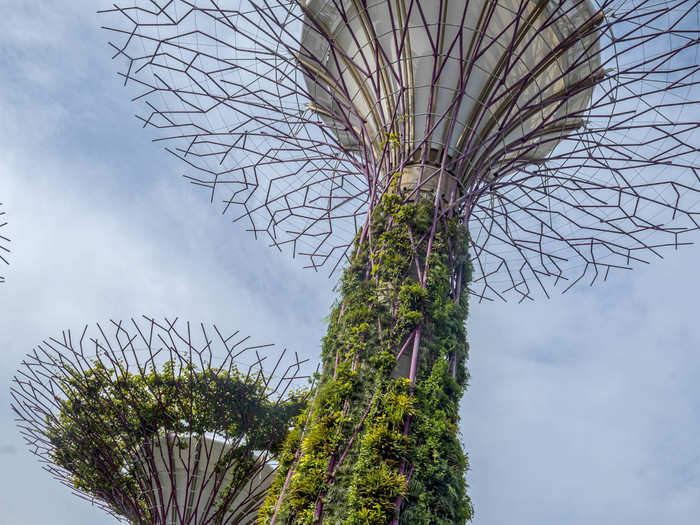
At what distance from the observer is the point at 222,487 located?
1559cm

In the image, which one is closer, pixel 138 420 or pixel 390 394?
pixel 390 394

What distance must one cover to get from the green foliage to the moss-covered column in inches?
233

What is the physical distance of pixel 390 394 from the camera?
8.16 meters

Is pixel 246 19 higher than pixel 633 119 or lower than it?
lower

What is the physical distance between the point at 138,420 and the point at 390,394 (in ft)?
30.1

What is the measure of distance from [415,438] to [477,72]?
8.01 m

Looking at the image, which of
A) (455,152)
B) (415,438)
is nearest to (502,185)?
(455,152)

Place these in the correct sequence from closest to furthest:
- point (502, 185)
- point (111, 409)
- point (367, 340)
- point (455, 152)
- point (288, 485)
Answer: point (288, 485) < point (367, 340) < point (455, 152) < point (502, 185) < point (111, 409)

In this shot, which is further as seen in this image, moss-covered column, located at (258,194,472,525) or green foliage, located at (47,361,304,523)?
green foliage, located at (47,361,304,523)

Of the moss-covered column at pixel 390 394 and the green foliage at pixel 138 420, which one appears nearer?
the moss-covered column at pixel 390 394

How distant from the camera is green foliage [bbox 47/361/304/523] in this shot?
570 inches

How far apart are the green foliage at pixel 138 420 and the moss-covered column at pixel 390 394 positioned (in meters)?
5.91

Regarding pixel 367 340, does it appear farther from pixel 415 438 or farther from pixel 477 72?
pixel 477 72

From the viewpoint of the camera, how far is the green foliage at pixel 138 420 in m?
14.5
